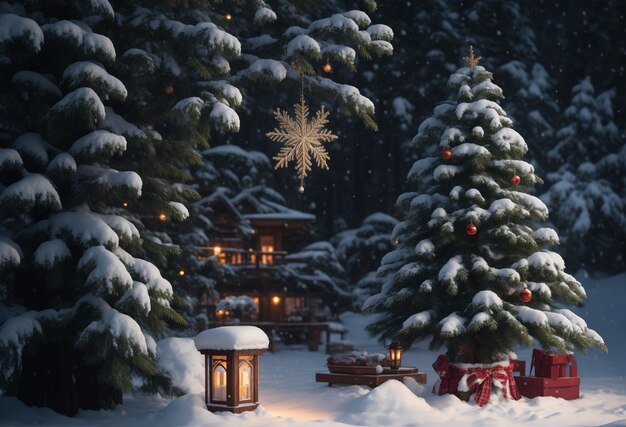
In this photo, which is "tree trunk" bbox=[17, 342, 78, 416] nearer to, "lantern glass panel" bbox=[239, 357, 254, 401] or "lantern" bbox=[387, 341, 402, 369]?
"lantern glass panel" bbox=[239, 357, 254, 401]

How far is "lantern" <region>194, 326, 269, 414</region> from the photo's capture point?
14.4 metres

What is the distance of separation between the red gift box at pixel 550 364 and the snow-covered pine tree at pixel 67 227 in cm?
779

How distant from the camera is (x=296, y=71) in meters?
16.6

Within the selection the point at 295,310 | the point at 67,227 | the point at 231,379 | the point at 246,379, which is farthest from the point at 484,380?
the point at 295,310

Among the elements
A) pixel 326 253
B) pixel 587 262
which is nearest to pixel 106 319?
pixel 326 253

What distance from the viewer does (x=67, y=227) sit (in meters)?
14.1

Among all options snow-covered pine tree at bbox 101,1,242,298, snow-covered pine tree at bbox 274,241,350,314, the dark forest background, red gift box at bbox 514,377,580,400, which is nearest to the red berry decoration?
red gift box at bbox 514,377,580,400

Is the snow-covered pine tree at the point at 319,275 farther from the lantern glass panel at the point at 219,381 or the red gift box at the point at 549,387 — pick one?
the lantern glass panel at the point at 219,381

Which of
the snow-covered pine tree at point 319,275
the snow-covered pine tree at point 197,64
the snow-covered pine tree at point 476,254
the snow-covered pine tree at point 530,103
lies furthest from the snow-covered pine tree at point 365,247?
the snow-covered pine tree at point 197,64

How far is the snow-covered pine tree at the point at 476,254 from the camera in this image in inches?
664

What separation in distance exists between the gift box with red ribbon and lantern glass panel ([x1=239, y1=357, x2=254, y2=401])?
6096 mm

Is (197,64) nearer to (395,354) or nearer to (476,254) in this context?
(476,254)

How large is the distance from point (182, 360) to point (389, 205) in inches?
1183

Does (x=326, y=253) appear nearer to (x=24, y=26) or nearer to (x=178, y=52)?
(x=178, y=52)
